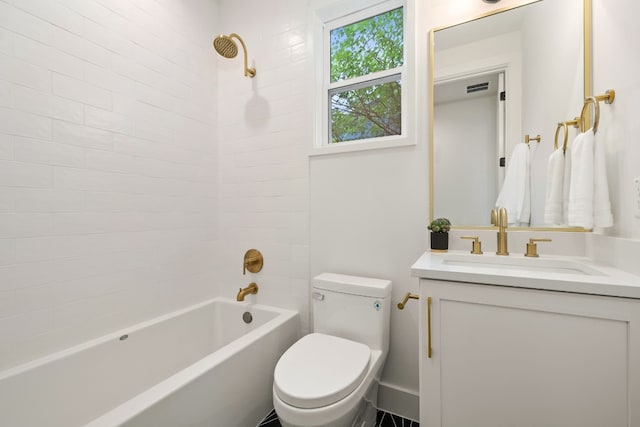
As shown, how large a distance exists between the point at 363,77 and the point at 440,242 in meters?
1.17

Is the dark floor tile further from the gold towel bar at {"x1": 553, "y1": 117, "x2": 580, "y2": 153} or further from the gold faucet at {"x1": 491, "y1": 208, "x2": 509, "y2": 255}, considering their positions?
the gold towel bar at {"x1": 553, "y1": 117, "x2": 580, "y2": 153}

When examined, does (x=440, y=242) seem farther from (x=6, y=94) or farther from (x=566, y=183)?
(x=6, y=94)

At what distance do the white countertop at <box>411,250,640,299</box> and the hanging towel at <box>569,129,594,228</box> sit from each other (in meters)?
0.18

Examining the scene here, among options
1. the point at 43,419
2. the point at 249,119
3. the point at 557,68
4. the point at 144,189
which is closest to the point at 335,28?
the point at 249,119

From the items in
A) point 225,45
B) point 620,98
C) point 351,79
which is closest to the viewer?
point 620,98

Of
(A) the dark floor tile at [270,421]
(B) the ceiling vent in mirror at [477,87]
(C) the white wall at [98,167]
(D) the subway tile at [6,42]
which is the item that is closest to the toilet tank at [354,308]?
(A) the dark floor tile at [270,421]

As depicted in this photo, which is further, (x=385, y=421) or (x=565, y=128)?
(x=385, y=421)

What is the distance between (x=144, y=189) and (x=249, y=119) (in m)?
0.85

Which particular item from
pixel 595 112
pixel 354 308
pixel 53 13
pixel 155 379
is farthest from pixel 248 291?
pixel 595 112

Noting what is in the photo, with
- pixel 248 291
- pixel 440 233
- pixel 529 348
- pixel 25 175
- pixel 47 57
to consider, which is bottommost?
pixel 248 291

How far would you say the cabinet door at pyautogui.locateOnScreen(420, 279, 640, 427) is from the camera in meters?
0.78

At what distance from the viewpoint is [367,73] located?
5.90ft

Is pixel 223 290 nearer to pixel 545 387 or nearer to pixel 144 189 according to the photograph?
pixel 144 189

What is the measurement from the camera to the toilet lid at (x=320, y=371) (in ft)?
3.27
